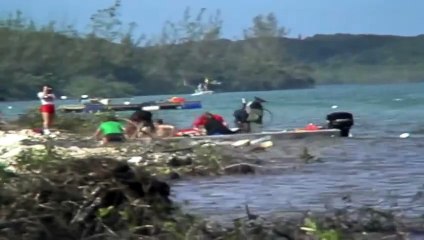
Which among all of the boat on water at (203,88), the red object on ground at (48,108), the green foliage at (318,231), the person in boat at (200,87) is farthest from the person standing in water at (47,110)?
the person in boat at (200,87)

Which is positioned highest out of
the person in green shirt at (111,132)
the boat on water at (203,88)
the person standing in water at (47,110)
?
the person standing in water at (47,110)

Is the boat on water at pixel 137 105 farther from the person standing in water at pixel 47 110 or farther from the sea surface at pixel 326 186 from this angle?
the sea surface at pixel 326 186

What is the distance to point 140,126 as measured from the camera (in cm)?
2381

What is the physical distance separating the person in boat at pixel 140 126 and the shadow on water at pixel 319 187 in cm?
253

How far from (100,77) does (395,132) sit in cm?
7308

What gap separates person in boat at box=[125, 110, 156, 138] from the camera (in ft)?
77.8

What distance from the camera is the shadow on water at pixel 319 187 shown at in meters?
14.7

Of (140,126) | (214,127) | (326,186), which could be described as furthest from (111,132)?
(326,186)

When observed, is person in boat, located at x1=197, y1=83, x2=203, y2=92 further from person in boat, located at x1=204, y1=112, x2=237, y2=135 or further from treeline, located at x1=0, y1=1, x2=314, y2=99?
person in boat, located at x1=204, y1=112, x2=237, y2=135

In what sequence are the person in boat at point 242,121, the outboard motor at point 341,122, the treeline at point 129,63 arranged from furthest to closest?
the treeline at point 129,63 < the outboard motor at point 341,122 < the person in boat at point 242,121

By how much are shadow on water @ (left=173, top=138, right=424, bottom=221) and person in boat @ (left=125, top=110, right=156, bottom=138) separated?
2530 millimetres

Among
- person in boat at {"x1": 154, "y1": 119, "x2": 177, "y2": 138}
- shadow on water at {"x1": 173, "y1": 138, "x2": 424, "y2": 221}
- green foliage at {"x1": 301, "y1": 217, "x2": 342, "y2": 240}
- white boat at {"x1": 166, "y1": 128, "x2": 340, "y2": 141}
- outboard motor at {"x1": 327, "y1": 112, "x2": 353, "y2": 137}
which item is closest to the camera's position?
green foliage at {"x1": 301, "y1": 217, "x2": 342, "y2": 240}

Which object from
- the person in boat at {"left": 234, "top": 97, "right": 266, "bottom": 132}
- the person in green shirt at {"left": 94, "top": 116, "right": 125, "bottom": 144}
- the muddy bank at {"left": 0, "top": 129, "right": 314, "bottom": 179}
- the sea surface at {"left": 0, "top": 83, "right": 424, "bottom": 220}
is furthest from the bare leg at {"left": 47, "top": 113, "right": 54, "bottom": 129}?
the sea surface at {"left": 0, "top": 83, "right": 424, "bottom": 220}

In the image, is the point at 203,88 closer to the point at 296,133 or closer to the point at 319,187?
the point at 296,133
